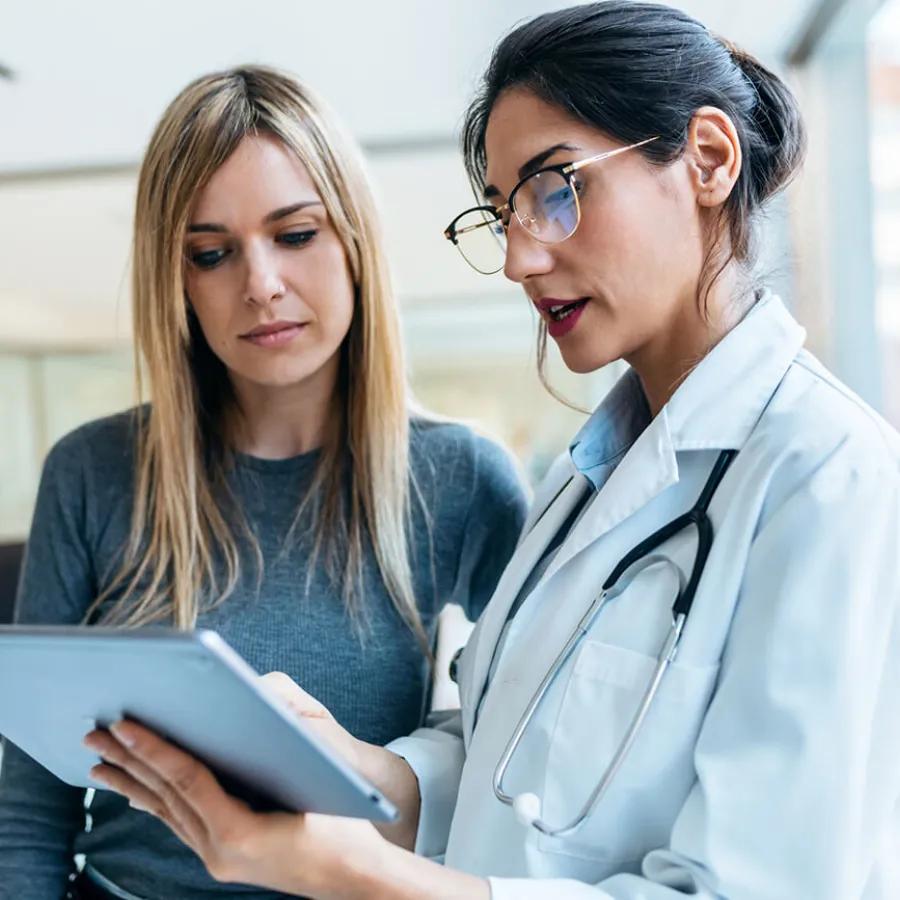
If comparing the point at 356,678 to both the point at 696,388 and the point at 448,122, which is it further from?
the point at 448,122

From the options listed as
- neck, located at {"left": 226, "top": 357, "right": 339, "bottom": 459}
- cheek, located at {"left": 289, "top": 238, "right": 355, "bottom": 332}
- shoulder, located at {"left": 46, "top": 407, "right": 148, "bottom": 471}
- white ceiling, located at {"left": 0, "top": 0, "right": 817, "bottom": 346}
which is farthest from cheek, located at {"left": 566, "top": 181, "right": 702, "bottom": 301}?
white ceiling, located at {"left": 0, "top": 0, "right": 817, "bottom": 346}

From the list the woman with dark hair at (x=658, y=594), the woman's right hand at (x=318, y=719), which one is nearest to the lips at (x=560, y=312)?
the woman with dark hair at (x=658, y=594)

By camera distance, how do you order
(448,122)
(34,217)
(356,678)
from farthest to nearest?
(34,217) < (448,122) < (356,678)

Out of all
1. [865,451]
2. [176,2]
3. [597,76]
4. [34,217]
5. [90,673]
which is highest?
[176,2]

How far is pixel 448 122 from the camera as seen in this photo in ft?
9.65

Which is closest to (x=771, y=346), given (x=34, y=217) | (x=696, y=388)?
(x=696, y=388)

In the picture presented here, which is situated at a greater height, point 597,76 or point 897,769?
point 597,76

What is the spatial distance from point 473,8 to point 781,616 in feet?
6.99

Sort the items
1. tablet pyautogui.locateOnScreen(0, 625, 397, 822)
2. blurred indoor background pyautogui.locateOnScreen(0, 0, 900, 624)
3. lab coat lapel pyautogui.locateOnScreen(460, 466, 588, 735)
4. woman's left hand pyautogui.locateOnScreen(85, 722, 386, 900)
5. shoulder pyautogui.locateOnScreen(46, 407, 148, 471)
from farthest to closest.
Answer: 1. blurred indoor background pyautogui.locateOnScreen(0, 0, 900, 624)
2. shoulder pyautogui.locateOnScreen(46, 407, 148, 471)
3. lab coat lapel pyautogui.locateOnScreen(460, 466, 588, 735)
4. woman's left hand pyautogui.locateOnScreen(85, 722, 386, 900)
5. tablet pyautogui.locateOnScreen(0, 625, 397, 822)

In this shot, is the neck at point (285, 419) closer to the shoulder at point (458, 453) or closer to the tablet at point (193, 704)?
the shoulder at point (458, 453)

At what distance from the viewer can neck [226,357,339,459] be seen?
140 centimetres

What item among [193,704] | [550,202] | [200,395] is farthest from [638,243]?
[200,395]

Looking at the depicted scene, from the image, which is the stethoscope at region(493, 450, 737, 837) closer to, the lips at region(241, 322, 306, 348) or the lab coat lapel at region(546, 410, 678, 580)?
the lab coat lapel at region(546, 410, 678, 580)

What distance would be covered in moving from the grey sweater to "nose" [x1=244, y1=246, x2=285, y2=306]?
9.7 inches
